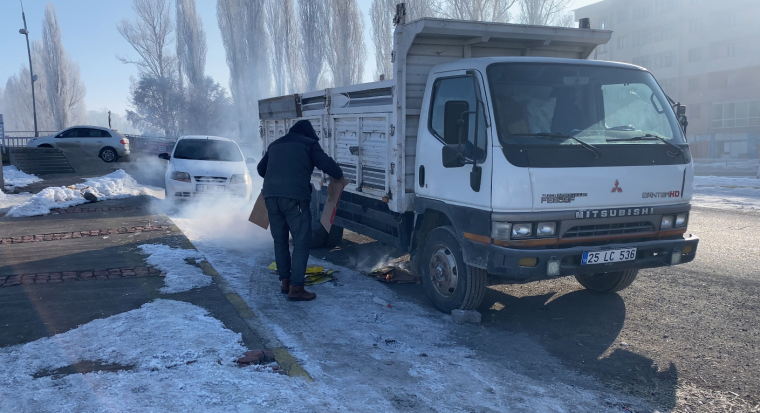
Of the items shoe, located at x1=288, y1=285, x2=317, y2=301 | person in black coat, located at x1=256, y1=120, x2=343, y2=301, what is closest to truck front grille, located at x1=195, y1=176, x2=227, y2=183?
person in black coat, located at x1=256, y1=120, x2=343, y2=301

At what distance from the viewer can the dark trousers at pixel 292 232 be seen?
5.84 meters

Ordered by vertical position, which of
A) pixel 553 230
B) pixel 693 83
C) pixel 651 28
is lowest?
pixel 553 230

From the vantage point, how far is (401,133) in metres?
5.81

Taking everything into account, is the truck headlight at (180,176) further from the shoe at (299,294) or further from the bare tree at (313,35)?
the bare tree at (313,35)

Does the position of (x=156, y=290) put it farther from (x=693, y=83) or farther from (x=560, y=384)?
(x=693, y=83)

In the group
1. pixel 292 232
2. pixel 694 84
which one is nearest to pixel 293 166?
pixel 292 232

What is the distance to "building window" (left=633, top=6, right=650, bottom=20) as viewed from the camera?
52000 millimetres

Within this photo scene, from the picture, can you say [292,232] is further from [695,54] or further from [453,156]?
[695,54]

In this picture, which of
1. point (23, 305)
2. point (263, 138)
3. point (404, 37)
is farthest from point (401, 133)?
point (263, 138)

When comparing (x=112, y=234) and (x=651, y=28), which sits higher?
(x=651, y=28)

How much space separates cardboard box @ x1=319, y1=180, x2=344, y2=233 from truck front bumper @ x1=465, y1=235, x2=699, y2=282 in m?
1.87

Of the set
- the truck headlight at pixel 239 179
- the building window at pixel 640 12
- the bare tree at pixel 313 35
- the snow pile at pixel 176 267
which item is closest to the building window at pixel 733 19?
the building window at pixel 640 12

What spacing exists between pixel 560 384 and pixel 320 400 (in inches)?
64.8

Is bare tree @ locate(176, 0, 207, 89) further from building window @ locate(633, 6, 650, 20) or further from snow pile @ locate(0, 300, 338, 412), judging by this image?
snow pile @ locate(0, 300, 338, 412)
